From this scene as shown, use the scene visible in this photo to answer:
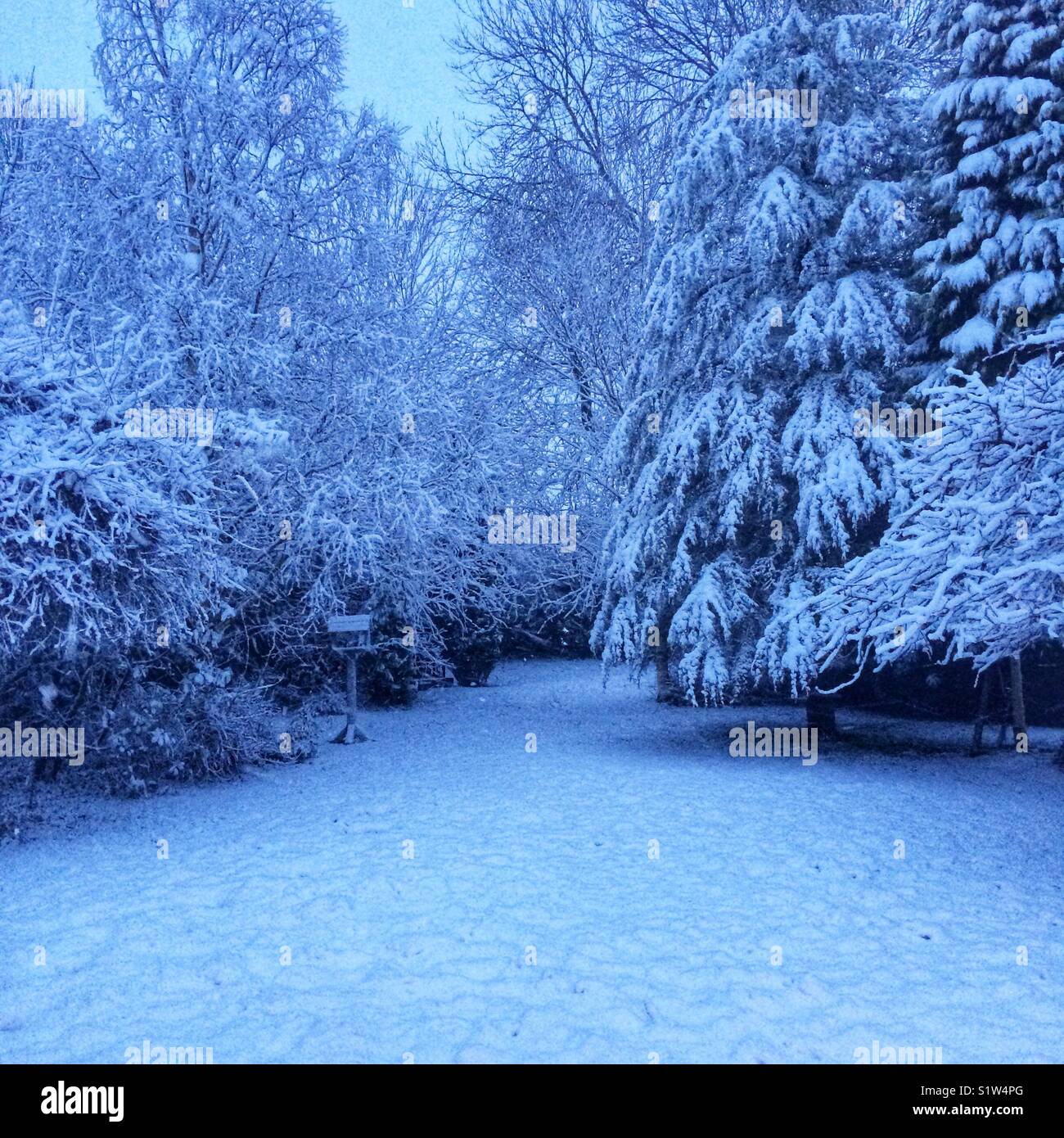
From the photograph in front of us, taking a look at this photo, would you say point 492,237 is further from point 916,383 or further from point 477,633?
point 916,383

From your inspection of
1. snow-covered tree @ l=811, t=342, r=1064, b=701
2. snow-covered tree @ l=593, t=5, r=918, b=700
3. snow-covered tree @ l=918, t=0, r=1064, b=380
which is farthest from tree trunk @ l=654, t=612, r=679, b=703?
snow-covered tree @ l=811, t=342, r=1064, b=701

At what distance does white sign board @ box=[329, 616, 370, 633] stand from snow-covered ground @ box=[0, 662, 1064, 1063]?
1782mm

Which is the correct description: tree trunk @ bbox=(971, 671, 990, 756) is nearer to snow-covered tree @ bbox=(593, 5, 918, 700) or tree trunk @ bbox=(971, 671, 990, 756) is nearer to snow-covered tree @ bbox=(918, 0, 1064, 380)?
snow-covered tree @ bbox=(593, 5, 918, 700)

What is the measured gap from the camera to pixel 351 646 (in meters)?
11.4

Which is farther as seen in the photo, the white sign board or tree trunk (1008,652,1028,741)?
the white sign board

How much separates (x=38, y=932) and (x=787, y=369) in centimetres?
898

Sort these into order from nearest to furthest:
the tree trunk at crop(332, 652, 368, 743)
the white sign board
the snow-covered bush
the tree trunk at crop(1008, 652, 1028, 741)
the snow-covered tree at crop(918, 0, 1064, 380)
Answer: the snow-covered bush
the snow-covered tree at crop(918, 0, 1064, 380)
the tree trunk at crop(1008, 652, 1028, 741)
the white sign board
the tree trunk at crop(332, 652, 368, 743)

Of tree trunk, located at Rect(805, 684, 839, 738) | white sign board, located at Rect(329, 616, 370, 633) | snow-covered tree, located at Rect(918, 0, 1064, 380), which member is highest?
snow-covered tree, located at Rect(918, 0, 1064, 380)

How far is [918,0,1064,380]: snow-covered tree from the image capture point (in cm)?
930

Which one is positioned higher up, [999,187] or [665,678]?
[999,187]

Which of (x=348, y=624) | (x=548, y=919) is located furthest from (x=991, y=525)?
(x=348, y=624)

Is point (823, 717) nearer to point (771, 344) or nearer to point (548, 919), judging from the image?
point (771, 344)

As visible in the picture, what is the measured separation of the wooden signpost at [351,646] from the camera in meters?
10.8

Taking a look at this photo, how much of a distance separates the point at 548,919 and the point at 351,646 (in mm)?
6534
